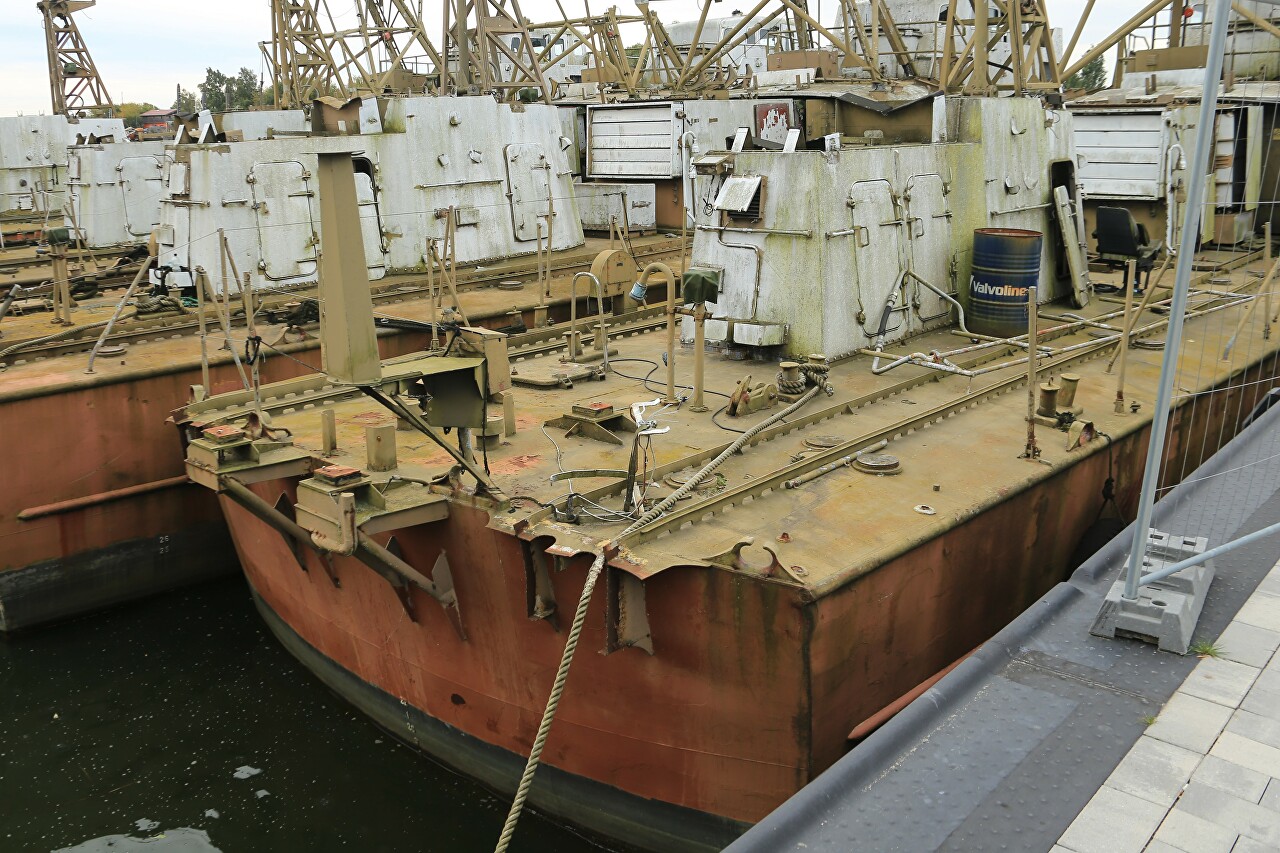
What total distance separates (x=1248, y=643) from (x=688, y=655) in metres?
2.87

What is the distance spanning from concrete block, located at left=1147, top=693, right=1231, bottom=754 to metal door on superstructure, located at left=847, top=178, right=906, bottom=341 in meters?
5.71

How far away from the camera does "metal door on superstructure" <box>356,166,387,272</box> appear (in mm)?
14516

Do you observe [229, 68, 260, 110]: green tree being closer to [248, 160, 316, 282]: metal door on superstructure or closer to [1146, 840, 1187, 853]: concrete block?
[248, 160, 316, 282]: metal door on superstructure

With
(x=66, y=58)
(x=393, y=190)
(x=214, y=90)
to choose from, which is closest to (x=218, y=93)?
(x=214, y=90)

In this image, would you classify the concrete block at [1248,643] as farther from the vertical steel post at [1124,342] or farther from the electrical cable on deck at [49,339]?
the electrical cable on deck at [49,339]

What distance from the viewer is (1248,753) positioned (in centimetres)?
443

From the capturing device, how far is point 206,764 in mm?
8547

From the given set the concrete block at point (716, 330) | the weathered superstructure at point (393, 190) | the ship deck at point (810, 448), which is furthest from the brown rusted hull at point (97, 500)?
the concrete block at point (716, 330)

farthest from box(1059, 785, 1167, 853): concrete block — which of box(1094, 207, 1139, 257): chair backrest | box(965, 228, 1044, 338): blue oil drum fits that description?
box(1094, 207, 1139, 257): chair backrest

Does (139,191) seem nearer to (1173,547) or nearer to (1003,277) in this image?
(1003,277)

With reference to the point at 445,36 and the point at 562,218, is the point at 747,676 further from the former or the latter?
the point at 445,36

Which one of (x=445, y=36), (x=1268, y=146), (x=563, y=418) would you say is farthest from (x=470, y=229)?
(x=1268, y=146)

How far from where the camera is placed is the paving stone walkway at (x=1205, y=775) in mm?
3947

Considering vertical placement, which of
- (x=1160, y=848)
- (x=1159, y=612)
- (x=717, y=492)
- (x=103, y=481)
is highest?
(x=717, y=492)
